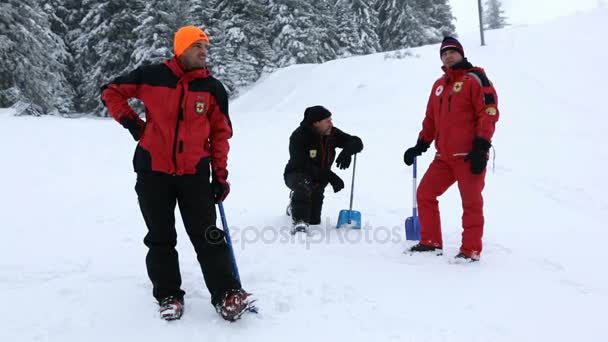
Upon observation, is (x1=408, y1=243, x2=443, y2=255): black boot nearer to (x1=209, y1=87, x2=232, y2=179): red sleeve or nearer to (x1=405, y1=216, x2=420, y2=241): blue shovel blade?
(x1=405, y1=216, x2=420, y2=241): blue shovel blade

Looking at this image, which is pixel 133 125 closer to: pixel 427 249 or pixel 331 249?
pixel 331 249

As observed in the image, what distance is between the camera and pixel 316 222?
5727mm

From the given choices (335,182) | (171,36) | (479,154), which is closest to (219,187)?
(479,154)

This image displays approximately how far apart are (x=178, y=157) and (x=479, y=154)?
2.53 m

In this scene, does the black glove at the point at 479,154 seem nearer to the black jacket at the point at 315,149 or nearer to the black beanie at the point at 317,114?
the black jacket at the point at 315,149

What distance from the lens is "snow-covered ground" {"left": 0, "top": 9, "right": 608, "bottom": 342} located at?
3244 millimetres

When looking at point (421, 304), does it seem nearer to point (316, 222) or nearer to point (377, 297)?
point (377, 297)

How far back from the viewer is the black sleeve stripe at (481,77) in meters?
4.20

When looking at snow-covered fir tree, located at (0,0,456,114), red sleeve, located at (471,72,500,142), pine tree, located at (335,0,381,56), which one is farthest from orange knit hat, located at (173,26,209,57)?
pine tree, located at (335,0,381,56)

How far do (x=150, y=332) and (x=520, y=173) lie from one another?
6.99 m

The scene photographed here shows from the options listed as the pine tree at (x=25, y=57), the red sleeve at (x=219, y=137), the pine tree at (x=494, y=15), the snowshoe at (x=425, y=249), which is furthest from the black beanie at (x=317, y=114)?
the pine tree at (x=494, y=15)

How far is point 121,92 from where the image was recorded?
3.29 metres

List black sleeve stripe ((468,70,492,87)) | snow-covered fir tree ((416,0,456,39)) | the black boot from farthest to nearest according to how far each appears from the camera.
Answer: snow-covered fir tree ((416,0,456,39)) < the black boot < black sleeve stripe ((468,70,492,87))

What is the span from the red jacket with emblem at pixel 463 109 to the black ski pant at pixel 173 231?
2.30 metres
